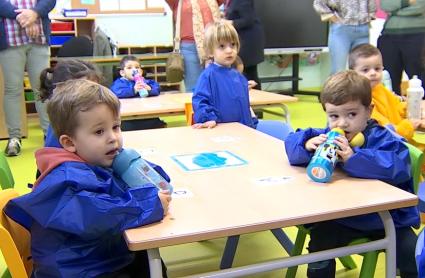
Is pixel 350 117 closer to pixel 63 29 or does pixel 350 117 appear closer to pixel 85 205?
pixel 85 205

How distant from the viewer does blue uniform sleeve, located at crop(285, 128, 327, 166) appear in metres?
1.71

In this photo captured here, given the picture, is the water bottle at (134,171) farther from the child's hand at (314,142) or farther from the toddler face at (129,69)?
the toddler face at (129,69)

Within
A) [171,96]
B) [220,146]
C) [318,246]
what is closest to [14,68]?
[171,96]

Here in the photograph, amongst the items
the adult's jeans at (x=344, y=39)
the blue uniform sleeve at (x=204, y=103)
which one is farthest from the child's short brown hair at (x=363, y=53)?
the adult's jeans at (x=344, y=39)

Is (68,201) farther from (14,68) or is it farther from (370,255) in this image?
(14,68)

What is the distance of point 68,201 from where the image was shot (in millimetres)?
1240

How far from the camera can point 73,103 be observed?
1.43 metres

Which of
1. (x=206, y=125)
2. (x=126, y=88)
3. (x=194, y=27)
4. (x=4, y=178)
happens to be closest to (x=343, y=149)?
(x=206, y=125)

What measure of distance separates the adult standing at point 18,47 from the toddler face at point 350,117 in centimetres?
298

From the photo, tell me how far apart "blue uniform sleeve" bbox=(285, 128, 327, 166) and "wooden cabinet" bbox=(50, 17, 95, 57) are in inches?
207

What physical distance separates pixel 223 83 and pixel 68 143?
154 cm

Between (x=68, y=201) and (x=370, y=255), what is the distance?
95 centimetres

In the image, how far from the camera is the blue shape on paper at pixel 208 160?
1.81 m

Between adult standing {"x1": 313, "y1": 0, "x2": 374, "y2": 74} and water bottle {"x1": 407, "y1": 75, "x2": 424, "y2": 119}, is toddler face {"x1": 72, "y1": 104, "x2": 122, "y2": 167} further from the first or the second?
adult standing {"x1": 313, "y1": 0, "x2": 374, "y2": 74}
